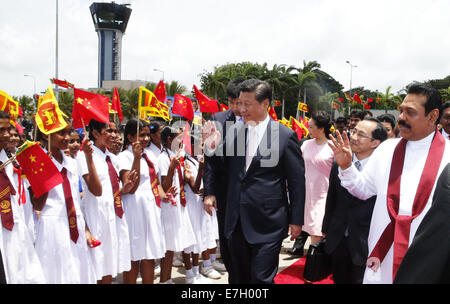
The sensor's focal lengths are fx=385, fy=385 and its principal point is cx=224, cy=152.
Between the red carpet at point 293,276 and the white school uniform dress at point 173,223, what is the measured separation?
4.52 ft

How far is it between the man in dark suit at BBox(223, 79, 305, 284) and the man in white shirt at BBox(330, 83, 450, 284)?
2.68ft

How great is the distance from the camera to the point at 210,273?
5.27 m

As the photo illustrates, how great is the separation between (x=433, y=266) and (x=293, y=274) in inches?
141

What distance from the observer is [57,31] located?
22.6 meters

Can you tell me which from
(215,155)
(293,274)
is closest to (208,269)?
(293,274)

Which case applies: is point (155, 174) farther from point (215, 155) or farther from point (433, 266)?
point (433, 266)

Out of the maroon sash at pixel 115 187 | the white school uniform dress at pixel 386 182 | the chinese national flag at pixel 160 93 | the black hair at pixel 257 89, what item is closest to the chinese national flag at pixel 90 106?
the maroon sash at pixel 115 187

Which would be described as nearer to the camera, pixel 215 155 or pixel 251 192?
pixel 251 192

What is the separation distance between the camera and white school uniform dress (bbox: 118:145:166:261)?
419 centimetres

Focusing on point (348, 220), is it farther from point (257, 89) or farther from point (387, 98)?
point (387, 98)

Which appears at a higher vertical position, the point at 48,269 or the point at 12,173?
the point at 12,173

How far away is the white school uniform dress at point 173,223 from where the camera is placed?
461cm

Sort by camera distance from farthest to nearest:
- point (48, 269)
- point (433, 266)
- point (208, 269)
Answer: point (208, 269), point (48, 269), point (433, 266)

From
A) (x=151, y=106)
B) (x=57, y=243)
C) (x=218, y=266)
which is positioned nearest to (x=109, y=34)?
(x=151, y=106)
